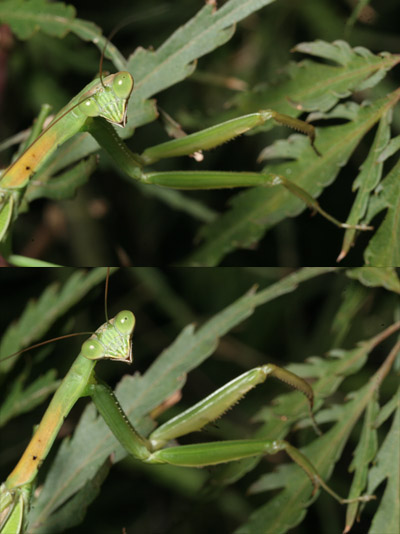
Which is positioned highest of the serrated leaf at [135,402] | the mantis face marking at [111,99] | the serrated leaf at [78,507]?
the mantis face marking at [111,99]

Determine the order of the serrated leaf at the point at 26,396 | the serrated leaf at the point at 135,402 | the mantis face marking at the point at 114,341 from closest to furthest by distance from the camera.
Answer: the mantis face marking at the point at 114,341
the serrated leaf at the point at 135,402
the serrated leaf at the point at 26,396

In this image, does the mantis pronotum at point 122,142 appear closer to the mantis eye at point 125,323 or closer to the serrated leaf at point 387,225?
the serrated leaf at point 387,225

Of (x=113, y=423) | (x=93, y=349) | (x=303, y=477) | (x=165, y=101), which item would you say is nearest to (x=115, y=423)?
(x=113, y=423)

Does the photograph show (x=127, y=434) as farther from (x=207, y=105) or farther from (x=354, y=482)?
(x=207, y=105)

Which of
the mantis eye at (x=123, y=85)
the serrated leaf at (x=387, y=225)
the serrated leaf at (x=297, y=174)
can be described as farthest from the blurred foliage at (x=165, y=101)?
the mantis eye at (x=123, y=85)

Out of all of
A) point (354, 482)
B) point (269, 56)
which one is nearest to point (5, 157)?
point (269, 56)

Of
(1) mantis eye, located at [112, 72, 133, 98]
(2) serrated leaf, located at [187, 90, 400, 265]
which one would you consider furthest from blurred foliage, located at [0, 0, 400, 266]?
(1) mantis eye, located at [112, 72, 133, 98]
